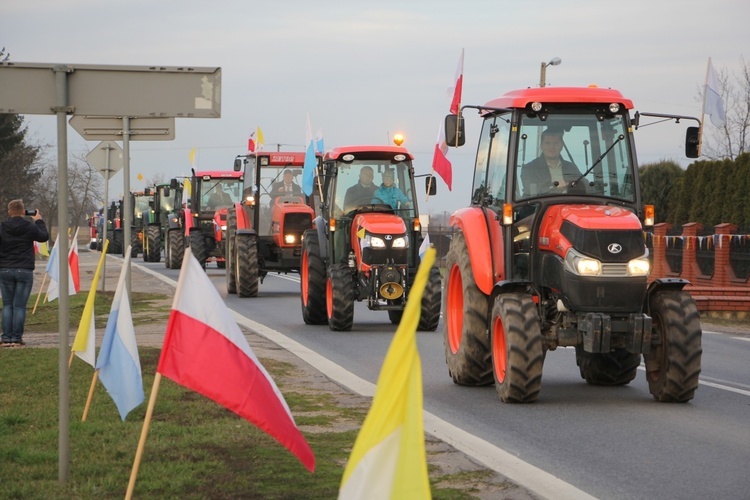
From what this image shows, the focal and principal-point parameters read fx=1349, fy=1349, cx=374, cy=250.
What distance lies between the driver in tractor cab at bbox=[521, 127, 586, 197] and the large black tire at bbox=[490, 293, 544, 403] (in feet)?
3.51

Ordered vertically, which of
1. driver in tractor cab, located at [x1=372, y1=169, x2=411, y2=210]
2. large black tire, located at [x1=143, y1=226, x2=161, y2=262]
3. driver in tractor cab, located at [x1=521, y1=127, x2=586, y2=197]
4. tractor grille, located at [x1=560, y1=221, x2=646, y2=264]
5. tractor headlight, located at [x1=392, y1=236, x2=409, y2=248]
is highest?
driver in tractor cab, located at [x1=521, y1=127, x2=586, y2=197]

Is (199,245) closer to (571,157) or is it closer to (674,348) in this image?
(571,157)

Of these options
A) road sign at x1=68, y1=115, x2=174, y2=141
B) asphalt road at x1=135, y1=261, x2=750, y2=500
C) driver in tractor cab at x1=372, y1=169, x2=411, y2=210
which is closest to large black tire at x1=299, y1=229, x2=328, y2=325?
driver in tractor cab at x1=372, y1=169, x2=411, y2=210

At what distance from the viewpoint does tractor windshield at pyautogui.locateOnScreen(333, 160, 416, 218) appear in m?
19.3

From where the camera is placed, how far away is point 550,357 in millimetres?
15406

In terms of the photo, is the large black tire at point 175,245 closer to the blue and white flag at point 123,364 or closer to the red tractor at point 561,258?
the red tractor at point 561,258

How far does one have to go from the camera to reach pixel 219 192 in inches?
1448

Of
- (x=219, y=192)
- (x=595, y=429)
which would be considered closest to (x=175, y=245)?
(x=219, y=192)

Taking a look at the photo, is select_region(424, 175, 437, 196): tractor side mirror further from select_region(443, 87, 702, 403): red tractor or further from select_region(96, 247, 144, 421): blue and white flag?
select_region(96, 247, 144, 421): blue and white flag

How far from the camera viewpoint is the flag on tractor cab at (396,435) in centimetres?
379

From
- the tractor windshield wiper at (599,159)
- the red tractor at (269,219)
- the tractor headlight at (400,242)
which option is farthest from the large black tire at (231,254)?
the tractor windshield wiper at (599,159)

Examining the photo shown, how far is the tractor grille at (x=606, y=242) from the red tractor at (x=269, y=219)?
15058 millimetres

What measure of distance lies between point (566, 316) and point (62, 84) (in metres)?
5.31

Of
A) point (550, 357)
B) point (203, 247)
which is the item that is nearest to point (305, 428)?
point (550, 357)
